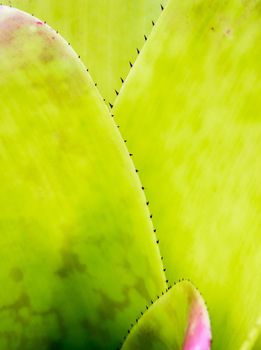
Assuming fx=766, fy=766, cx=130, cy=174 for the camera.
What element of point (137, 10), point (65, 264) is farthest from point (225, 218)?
point (137, 10)

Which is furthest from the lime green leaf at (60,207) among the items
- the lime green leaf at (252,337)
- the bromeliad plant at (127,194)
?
the lime green leaf at (252,337)

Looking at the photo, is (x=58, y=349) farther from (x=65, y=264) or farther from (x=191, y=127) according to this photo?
(x=191, y=127)

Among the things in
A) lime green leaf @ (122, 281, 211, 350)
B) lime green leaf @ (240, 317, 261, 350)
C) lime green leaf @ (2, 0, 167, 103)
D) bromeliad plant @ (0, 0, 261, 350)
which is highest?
lime green leaf @ (2, 0, 167, 103)

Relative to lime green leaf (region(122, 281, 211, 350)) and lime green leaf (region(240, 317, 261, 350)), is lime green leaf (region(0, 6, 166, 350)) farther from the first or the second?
lime green leaf (region(240, 317, 261, 350))

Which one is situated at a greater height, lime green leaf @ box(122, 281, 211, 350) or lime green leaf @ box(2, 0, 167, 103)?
lime green leaf @ box(2, 0, 167, 103)

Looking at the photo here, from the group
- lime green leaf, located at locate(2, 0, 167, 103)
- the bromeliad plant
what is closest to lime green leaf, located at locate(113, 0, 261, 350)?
the bromeliad plant

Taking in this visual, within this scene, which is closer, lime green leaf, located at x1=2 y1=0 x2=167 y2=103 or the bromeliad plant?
the bromeliad plant

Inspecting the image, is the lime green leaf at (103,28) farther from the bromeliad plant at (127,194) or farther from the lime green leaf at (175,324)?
the lime green leaf at (175,324)

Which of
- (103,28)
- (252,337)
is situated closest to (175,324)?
(252,337)
